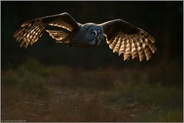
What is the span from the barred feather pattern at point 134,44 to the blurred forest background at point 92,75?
1.04 m

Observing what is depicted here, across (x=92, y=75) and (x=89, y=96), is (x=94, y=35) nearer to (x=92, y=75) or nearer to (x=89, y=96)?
(x=89, y=96)

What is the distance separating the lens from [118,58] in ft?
69.8

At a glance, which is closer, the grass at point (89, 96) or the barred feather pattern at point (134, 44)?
the grass at point (89, 96)

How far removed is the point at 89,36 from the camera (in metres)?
7.63

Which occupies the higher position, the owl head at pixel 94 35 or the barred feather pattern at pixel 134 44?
the owl head at pixel 94 35

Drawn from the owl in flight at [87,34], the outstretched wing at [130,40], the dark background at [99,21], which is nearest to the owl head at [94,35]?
the owl in flight at [87,34]

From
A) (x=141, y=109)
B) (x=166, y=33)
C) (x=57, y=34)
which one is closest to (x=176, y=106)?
(x=141, y=109)

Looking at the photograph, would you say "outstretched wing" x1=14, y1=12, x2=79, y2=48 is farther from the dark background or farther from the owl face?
the dark background

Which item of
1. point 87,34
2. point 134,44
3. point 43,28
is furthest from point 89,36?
Result: point 134,44

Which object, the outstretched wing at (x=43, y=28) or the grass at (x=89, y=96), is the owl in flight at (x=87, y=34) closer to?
the outstretched wing at (x=43, y=28)

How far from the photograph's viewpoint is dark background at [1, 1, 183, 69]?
63.9 ft

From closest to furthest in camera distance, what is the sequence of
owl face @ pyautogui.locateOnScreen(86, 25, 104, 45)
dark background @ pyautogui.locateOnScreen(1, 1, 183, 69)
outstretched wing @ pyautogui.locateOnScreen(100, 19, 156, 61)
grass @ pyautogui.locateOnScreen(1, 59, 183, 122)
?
1. owl face @ pyautogui.locateOnScreen(86, 25, 104, 45)
2. grass @ pyautogui.locateOnScreen(1, 59, 183, 122)
3. outstretched wing @ pyautogui.locateOnScreen(100, 19, 156, 61)
4. dark background @ pyautogui.locateOnScreen(1, 1, 183, 69)

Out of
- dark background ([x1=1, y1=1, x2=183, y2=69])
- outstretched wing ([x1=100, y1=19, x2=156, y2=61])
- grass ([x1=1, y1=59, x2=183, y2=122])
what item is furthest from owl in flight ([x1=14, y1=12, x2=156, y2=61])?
dark background ([x1=1, y1=1, x2=183, y2=69])

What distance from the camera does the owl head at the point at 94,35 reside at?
759cm
